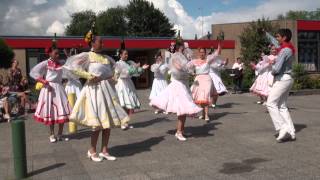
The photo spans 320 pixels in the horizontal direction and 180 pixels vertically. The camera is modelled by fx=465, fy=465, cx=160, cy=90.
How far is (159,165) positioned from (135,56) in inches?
1349

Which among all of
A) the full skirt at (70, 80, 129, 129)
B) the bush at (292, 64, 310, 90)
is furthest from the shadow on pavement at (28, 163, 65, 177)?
the bush at (292, 64, 310, 90)

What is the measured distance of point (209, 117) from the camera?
12.8 meters

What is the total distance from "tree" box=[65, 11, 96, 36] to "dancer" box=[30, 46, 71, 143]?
81.5 meters

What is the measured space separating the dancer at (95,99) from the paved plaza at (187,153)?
566mm

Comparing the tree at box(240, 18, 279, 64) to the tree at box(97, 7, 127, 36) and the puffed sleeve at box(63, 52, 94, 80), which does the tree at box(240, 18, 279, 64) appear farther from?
the tree at box(97, 7, 127, 36)

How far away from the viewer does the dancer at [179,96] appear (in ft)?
30.1

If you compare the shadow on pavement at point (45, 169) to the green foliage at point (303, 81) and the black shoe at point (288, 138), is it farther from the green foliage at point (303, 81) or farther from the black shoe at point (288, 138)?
A: the green foliage at point (303, 81)

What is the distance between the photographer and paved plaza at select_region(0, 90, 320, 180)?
6730 mm

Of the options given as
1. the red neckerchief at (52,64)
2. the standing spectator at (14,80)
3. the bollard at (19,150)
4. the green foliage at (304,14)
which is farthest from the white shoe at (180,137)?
the green foliage at (304,14)

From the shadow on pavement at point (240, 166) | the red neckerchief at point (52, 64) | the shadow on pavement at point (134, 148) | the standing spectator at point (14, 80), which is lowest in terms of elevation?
the shadow on pavement at point (134, 148)

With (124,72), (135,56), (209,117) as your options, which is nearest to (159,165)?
(124,72)

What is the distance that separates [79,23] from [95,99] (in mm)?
87663

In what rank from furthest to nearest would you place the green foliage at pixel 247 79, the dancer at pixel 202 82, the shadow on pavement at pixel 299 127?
the green foliage at pixel 247 79 → the dancer at pixel 202 82 → the shadow on pavement at pixel 299 127

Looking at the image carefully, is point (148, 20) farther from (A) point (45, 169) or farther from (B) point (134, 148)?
(A) point (45, 169)
